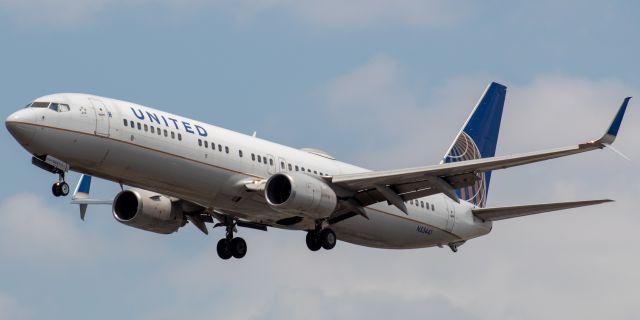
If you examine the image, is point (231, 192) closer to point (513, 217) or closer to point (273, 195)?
point (273, 195)

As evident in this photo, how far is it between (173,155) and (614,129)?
14.1m

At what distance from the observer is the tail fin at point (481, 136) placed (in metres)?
60.7

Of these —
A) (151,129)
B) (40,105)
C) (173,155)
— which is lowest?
(173,155)

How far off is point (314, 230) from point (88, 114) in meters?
10.1

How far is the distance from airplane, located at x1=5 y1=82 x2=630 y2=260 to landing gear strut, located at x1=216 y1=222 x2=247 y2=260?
4cm

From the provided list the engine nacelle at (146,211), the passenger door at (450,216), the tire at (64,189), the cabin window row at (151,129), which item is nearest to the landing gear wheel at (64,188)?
the tire at (64,189)

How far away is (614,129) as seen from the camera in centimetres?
4222

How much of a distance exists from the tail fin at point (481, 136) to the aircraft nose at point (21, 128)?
2231 centimetres

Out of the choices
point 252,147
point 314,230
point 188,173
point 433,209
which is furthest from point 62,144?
point 433,209

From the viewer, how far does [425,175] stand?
156 feet

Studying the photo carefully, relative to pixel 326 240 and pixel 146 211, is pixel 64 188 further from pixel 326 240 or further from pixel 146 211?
pixel 326 240

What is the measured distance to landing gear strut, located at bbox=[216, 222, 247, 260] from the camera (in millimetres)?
52344

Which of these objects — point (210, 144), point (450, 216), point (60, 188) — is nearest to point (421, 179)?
point (450, 216)

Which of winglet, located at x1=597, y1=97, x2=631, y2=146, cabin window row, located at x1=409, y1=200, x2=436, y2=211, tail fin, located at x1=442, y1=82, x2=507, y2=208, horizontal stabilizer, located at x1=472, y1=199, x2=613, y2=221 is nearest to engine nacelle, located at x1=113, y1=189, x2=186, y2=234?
cabin window row, located at x1=409, y1=200, x2=436, y2=211
